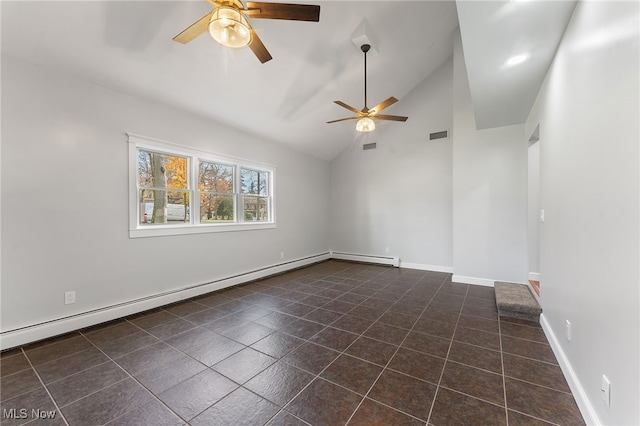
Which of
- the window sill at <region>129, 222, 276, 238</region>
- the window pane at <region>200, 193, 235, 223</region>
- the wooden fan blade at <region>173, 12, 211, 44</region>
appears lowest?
the window sill at <region>129, 222, 276, 238</region>

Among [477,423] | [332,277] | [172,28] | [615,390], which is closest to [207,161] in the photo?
[172,28]

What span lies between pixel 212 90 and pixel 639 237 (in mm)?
4249

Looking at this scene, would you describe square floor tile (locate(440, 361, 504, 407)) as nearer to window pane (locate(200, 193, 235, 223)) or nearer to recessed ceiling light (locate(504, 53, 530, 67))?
recessed ceiling light (locate(504, 53, 530, 67))

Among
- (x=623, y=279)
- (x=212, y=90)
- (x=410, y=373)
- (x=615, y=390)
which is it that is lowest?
(x=410, y=373)

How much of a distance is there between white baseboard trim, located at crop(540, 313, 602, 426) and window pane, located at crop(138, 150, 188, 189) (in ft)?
15.4

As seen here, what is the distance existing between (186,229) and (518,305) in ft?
15.2

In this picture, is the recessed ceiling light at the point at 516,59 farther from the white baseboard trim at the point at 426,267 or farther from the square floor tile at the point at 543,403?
the white baseboard trim at the point at 426,267

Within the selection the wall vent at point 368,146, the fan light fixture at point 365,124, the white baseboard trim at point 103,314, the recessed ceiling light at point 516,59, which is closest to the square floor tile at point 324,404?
the white baseboard trim at point 103,314

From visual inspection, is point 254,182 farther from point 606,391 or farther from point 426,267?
point 606,391

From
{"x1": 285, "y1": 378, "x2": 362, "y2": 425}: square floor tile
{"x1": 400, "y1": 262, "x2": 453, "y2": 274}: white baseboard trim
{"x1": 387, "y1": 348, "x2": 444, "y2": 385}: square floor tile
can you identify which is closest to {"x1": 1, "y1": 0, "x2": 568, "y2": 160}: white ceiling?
{"x1": 387, "y1": 348, "x2": 444, "y2": 385}: square floor tile

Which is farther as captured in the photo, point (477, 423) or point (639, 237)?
point (477, 423)

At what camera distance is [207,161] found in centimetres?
421

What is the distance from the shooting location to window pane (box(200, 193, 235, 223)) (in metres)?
4.19

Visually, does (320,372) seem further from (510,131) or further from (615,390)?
(510,131)
